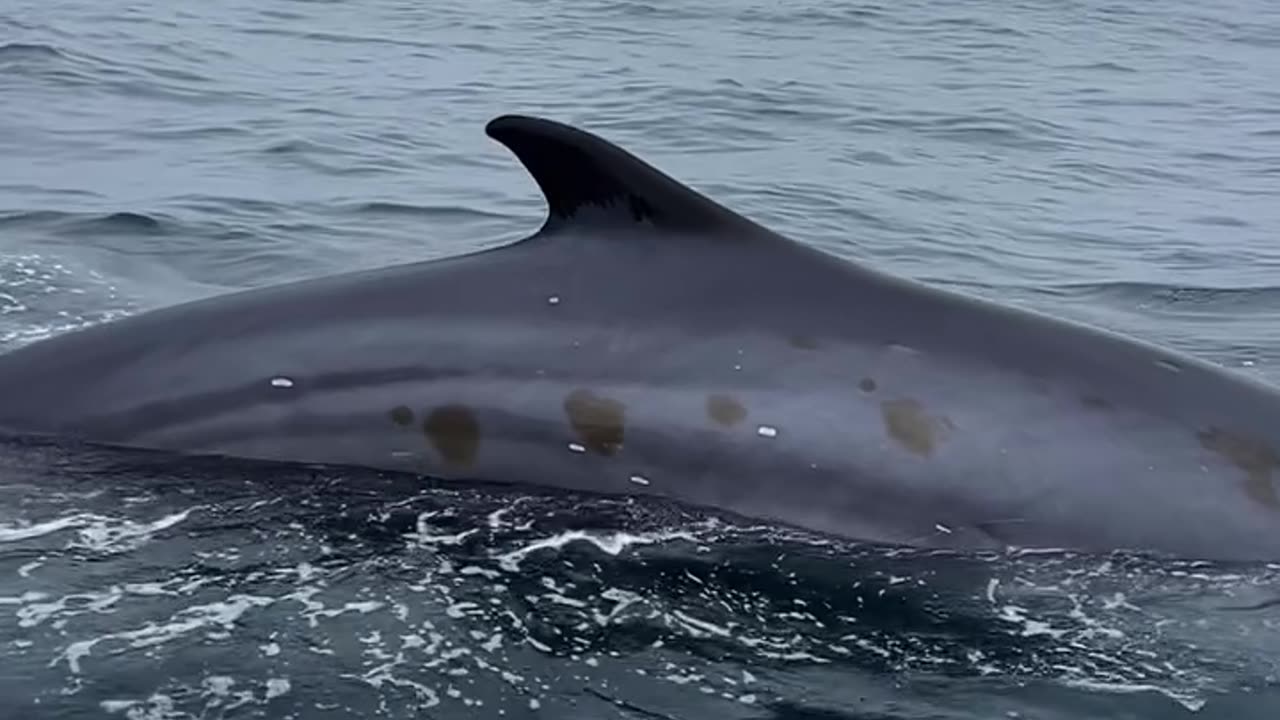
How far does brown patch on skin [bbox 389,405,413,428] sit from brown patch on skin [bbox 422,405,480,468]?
60mm

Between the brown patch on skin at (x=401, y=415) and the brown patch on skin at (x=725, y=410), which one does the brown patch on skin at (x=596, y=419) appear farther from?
the brown patch on skin at (x=401, y=415)

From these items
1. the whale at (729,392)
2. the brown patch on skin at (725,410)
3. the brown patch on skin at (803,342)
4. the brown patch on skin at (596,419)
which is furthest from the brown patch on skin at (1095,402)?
the brown patch on skin at (596,419)

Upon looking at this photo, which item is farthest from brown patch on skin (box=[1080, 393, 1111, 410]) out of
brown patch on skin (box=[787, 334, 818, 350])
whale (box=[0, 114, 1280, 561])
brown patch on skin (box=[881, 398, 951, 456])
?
brown patch on skin (box=[787, 334, 818, 350])

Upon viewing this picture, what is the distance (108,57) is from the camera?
25.8 metres

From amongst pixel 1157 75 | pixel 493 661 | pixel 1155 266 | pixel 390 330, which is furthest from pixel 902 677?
pixel 1157 75

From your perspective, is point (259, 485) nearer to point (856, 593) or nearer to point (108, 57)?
point (856, 593)

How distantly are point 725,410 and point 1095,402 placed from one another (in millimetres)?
1421

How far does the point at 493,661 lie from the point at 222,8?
30.5 meters

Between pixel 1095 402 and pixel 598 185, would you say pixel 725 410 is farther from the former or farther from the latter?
pixel 1095 402

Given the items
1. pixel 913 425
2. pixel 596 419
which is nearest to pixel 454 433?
pixel 596 419

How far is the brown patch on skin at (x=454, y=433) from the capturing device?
7.45 m

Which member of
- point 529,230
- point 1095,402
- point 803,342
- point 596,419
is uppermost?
point 803,342

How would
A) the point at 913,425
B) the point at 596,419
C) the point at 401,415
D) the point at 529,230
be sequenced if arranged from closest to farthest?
the point at 913,425
the point at 596,419
the point at 401,415
the point at 529,230

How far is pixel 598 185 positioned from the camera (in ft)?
23.6
